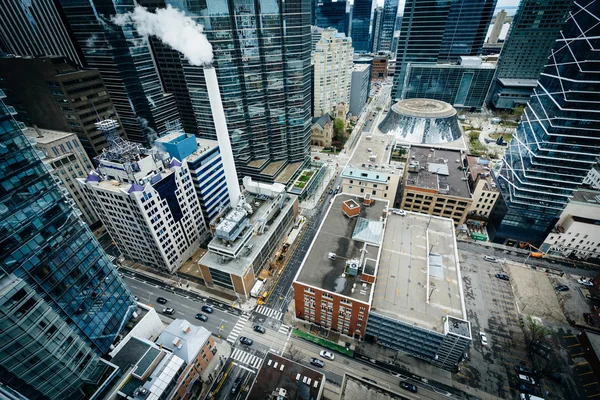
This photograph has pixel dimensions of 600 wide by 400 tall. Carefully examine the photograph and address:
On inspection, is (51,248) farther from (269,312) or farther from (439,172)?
(439,172)

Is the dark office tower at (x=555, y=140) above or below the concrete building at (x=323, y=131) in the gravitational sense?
above

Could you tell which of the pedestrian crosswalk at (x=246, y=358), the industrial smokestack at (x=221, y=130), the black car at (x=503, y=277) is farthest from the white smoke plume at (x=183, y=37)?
the black car at (x=503, y=277)

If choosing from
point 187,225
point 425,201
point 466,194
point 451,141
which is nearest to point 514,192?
point 466,194

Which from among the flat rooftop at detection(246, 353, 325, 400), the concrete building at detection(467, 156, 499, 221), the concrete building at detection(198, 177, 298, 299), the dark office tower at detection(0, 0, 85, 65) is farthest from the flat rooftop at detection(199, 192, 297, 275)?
the dark office tower at detection(0, 0, 85, 65)

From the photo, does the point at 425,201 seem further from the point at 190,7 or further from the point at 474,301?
the point at 190,7

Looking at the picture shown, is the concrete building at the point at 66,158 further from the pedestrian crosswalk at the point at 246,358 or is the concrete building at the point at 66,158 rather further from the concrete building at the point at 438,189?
the concrete building at the point at 438,189

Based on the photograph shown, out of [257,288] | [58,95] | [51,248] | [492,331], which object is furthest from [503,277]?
[58,95]
